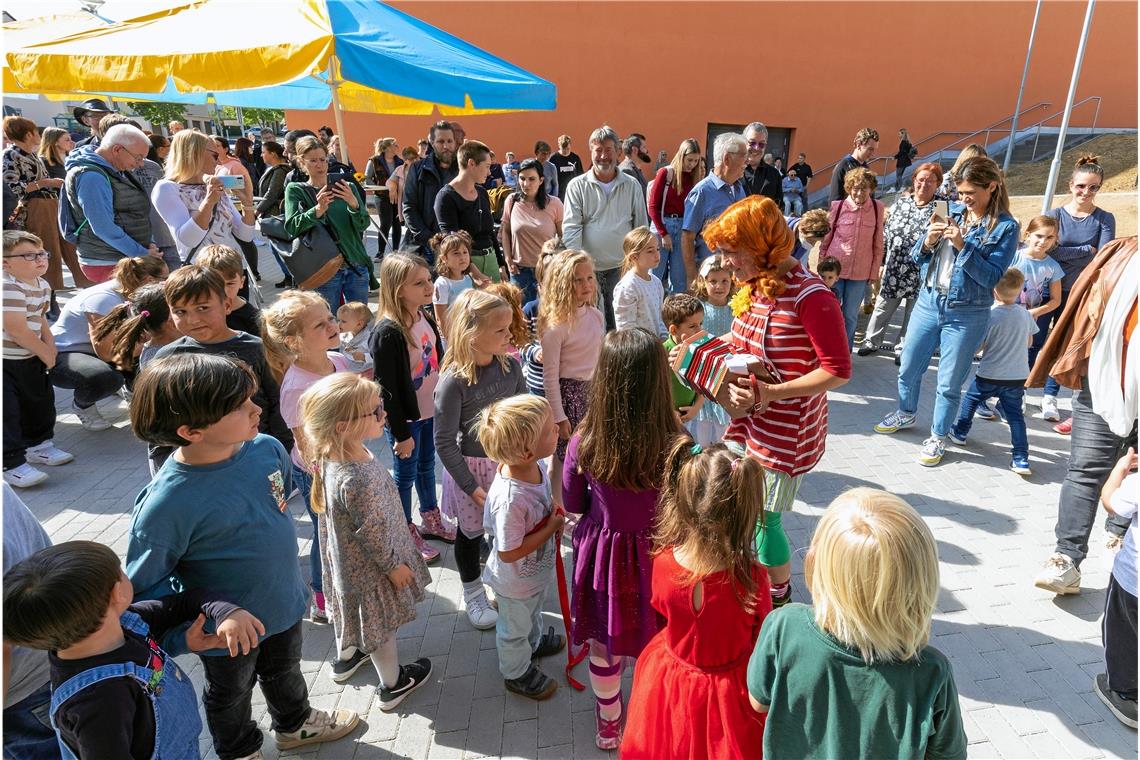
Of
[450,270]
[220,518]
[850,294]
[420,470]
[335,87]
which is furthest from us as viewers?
[850,294]

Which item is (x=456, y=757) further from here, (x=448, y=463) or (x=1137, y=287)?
(x=1137, y=287)

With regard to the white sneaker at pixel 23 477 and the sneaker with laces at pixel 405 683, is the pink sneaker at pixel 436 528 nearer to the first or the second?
the sneaker with laces at pixel 405 683

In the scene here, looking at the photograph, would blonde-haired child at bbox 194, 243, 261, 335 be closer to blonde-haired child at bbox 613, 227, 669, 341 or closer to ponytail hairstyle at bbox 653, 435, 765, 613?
blonde-haired child at bbox 613, 227, 669, 341

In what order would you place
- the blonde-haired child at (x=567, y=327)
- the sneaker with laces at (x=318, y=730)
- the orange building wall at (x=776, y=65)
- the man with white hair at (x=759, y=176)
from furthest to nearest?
the orange building wall at (x=776, y=65) < the man with white hair at (x=759, y=176) < the blonde-haired child at (x=567, y=327) < the sneaker with laces at (x=318, y=730)

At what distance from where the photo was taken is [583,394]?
11.8 feet

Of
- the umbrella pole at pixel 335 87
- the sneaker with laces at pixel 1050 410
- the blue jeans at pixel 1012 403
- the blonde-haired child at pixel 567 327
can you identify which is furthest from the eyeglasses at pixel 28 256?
the sneaker with laces at pixel 1050 410

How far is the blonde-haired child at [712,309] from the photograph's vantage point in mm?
3930

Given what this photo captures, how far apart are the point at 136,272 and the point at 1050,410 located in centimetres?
670

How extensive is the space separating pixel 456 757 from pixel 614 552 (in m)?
1.02

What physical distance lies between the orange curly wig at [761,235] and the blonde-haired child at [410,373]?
1.54m

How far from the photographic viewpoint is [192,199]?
478 centimetres

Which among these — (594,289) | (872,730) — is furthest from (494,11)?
(872,730)

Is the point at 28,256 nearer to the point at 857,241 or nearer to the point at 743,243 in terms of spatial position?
the point at 743,243

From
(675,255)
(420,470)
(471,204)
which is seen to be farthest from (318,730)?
(675,255)
